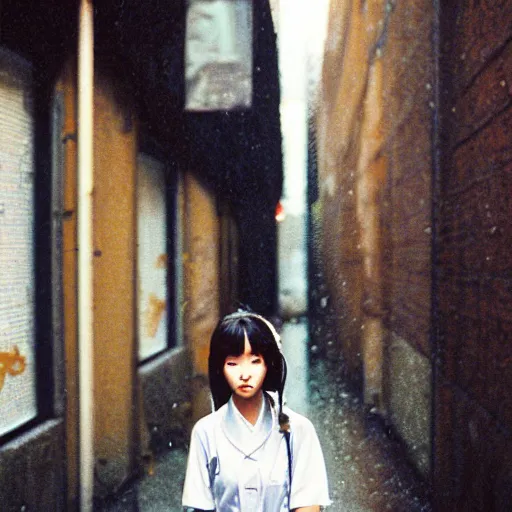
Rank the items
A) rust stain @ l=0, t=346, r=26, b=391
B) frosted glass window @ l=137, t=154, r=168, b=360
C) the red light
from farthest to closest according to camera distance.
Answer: the red light, frosted glass window @ l=137, t=154, r=168, b=360, rust stain @ l=0, t=346, r=26, b=391

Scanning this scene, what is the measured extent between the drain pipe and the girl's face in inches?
97.8

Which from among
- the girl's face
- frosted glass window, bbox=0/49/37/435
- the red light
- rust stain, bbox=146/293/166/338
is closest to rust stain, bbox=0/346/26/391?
frosted glass window, bbox=0/49/37/435

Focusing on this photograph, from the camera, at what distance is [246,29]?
17.9ft

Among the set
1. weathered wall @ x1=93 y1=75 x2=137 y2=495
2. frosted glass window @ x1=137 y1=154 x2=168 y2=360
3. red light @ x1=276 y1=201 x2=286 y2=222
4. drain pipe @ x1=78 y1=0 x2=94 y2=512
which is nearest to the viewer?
drain pipe @ x1=78 y1=0 x2=94 y2=512

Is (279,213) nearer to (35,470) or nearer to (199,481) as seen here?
(35,470)

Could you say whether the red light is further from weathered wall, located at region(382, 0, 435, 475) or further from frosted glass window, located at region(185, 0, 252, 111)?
frosted glass window, located at region(185, 0, 252, 111)

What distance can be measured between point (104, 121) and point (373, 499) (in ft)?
10.2

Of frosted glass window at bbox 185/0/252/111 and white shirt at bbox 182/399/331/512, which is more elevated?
frosted glass window at bbox 185/0/252/111

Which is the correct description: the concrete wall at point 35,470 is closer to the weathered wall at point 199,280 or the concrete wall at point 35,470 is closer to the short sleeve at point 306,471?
the short sleeve at point 306,471

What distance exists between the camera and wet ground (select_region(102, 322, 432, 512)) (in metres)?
4.55

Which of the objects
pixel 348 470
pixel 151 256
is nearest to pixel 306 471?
pixel 348 470

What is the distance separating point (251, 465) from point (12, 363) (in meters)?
2.30

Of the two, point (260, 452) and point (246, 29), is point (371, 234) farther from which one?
point (260, 452)

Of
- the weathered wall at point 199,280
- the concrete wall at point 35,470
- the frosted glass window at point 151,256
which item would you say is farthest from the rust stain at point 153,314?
the concrete wall at point 35,470
